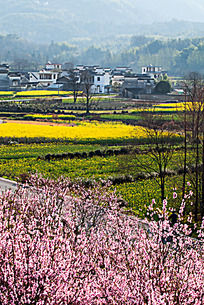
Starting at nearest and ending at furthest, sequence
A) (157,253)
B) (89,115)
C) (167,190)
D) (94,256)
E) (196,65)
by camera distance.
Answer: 1. (157,253)
2. (94,256)
3. (167,190)
4. (89,115)
5. (196,65)

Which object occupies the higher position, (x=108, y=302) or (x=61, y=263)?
(x=61, y=263)

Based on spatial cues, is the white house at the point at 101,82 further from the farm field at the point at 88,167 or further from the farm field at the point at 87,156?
the farm field at the point at 88,167

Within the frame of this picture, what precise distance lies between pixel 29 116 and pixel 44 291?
52476mm

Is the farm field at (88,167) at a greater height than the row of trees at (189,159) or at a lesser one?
lesser

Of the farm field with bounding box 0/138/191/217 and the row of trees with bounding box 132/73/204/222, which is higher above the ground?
the row of trees with bounding box 132/73/204/222

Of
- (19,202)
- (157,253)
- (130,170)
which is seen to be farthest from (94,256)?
(130,170)

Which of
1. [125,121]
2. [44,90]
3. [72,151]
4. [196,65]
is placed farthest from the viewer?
[196,65]

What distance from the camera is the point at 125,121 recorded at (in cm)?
5703

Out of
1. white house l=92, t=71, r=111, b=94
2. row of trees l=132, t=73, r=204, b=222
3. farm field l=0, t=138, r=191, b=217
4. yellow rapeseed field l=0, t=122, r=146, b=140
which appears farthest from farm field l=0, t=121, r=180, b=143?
white house l=92, t=71, r=111, b=94

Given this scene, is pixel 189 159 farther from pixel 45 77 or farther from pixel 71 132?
pixel 45 77

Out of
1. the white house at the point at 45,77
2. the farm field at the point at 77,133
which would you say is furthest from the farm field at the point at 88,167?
the white house at the point at 45,77

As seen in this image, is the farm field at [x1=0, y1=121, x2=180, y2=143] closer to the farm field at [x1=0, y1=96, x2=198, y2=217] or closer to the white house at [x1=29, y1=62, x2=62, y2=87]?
the farm field at [x1=0, y1=96, x2=198, y2=217]

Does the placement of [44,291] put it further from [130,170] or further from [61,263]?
[130,170]

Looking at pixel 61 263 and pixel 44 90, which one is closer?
pixel 61 263
